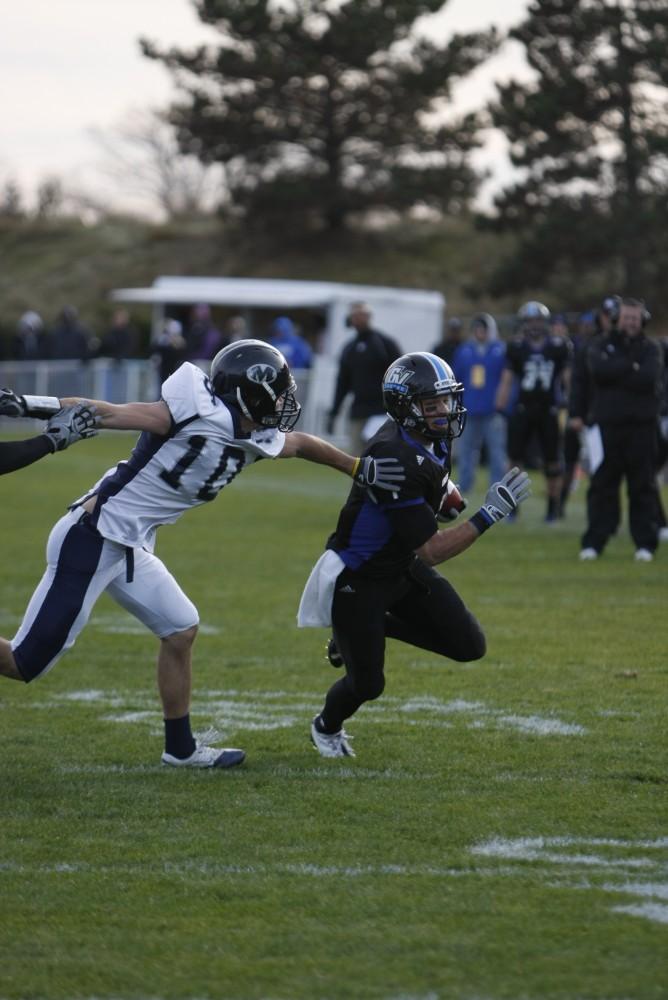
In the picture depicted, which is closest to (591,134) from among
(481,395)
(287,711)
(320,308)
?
(320,308)

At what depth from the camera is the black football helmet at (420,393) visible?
5496 mm

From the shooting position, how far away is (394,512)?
546cm

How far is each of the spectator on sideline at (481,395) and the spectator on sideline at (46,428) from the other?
9.94 metres

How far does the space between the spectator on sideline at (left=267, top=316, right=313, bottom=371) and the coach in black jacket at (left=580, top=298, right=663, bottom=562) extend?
9.20m

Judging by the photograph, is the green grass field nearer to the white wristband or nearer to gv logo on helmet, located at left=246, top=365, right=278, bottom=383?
the white wristband

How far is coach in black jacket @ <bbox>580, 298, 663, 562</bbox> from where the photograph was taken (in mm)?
11117

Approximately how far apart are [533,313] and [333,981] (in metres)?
10.9

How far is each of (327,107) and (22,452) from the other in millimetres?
35028

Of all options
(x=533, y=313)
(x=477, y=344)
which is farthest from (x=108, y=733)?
(x=477, y=344)

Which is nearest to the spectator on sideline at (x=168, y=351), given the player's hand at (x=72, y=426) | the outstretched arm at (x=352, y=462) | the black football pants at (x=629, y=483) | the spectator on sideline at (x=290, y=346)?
the spectator on sideline at (x=290, y=346)

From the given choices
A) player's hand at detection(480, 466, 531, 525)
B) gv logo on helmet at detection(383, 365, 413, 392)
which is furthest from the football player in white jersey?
player's hand at detection(480, 466, 531, 525)

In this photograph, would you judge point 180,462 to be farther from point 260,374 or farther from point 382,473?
point 382,473

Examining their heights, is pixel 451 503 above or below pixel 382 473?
below

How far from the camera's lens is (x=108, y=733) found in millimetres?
6207
